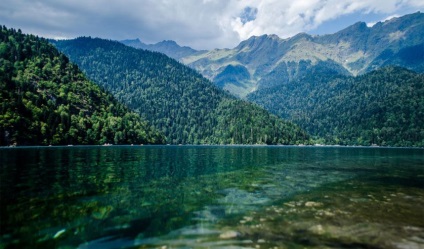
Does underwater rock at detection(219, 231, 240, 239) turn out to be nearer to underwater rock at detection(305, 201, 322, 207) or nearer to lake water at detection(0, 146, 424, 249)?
lake water at detection(0, 146, 424, 249)

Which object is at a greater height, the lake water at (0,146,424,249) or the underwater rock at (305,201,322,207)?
the lake water at (0,146,424,249)

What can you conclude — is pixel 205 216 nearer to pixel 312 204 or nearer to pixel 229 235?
pixel 229 235

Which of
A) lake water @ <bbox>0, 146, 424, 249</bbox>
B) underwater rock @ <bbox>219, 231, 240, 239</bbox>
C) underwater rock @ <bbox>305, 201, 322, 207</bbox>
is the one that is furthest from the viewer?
underwater rock @ <bbox>305, 201, 322, 207</bbox>

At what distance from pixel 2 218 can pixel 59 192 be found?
35.6ft

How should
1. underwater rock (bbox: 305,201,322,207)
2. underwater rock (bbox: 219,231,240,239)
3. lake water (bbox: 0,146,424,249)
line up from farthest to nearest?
underwater rock (bbox: 305,201,322,207), underwater rock (bbox: 219,231,240,239), lake water (bbox: 0,146,424,249)

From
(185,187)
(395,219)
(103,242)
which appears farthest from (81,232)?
(395,219)

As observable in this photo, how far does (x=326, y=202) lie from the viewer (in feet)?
95.7

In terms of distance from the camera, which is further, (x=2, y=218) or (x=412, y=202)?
(x=412, y=202)

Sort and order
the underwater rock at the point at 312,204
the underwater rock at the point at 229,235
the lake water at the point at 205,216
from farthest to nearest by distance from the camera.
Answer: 1. the underwater rock at the point at 312,204
2. the underwater rock at the point at 229,235
3. the lake water at the point at 205,216

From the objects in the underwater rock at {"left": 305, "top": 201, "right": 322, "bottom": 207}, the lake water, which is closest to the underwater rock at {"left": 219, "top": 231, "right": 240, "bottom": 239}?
the lake water

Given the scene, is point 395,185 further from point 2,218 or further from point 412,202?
point 2,218

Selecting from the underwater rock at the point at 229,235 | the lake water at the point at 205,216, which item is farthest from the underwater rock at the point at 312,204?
the underwater rock at the point at 229,235

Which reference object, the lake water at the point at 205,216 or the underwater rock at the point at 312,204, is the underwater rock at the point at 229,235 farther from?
the underwater rock at the point at 312,204

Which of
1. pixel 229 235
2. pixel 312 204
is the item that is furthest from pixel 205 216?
pixel 312 204
